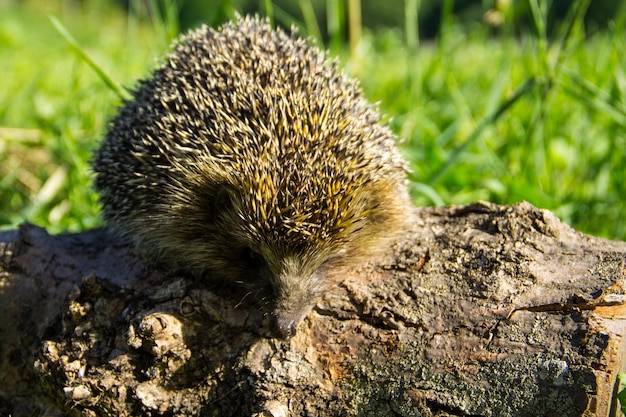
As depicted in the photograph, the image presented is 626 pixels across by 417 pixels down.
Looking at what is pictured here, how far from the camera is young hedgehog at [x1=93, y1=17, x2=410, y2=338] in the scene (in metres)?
2.41

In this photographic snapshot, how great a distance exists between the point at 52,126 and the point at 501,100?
340 cm

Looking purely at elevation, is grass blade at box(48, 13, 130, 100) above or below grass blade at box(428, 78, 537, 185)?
below

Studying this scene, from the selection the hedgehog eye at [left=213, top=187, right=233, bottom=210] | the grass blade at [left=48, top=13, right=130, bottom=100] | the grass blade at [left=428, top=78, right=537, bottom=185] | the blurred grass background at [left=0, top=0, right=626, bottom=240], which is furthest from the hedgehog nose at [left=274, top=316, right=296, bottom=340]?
the grass blade at [left=48, top=13, right=130, bottom=100]

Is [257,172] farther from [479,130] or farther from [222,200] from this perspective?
[479,130]

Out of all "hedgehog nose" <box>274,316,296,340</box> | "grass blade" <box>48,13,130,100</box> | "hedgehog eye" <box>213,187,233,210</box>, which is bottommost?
"hedgehog nose" <box>274,316,296,340</box>

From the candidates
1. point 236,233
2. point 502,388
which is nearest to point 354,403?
point 502,388

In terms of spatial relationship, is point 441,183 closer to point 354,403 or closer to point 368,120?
point 368,120

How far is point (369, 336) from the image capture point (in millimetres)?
2184

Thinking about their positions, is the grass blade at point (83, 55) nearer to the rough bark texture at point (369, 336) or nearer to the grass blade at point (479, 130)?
the rough bark texture at point (369, 336)

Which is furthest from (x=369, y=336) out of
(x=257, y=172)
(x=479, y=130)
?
(x=479, y=130)

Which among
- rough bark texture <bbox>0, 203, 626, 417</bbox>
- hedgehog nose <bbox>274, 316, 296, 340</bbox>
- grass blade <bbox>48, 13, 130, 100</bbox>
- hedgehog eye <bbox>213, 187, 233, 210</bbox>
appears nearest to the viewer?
rough bark texture <bbox>0, 203, 626, 417</bbox>

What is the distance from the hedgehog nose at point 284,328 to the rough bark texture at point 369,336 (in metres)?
0.05

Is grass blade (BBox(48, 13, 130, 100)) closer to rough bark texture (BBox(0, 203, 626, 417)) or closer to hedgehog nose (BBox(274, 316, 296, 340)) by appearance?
rough bark texture (BBox(0, 203, 626, 417))

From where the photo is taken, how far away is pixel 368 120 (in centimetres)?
293
